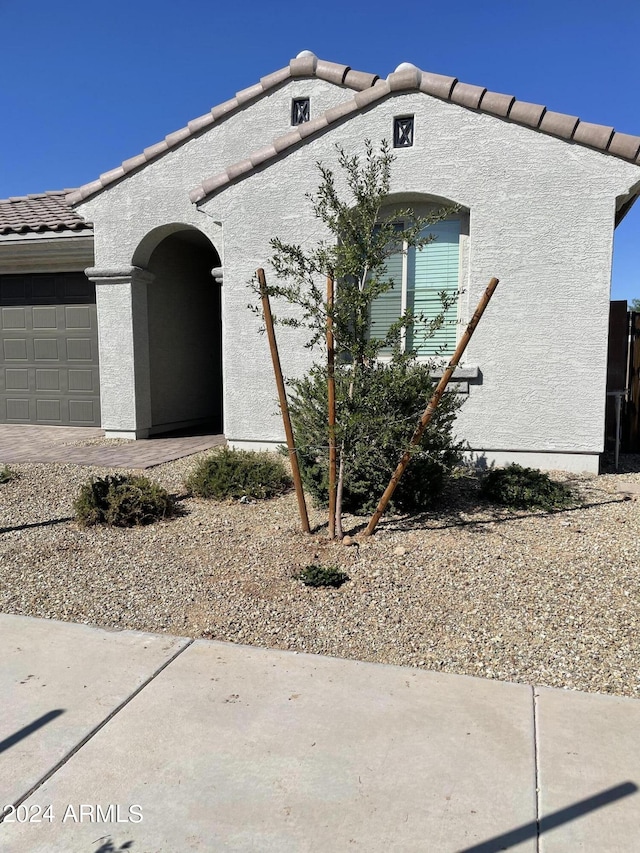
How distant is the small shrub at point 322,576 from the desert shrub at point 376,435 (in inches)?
42.0

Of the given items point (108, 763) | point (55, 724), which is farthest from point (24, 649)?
point (108, 763)

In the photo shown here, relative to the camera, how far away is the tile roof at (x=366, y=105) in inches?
279

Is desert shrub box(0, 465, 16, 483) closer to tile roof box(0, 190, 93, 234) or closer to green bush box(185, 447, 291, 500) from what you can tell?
green bush box(185, 447, 291, 500)

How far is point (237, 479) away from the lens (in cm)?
660

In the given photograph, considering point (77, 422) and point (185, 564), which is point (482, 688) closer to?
point (185, 564)

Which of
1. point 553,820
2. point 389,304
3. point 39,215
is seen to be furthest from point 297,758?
point 39,215

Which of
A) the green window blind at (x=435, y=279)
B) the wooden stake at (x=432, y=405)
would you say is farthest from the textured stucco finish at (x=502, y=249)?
the wooden stake at (x=432, y=405)

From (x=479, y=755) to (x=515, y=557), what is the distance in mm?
2323

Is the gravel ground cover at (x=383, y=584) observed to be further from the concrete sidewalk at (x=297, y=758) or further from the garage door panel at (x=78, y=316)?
the garage door panel at (x=78, y=316)

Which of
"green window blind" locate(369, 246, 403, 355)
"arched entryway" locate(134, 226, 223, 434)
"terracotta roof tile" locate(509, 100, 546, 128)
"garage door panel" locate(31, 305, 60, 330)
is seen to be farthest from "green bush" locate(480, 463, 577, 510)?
"garage door panel" locate(31, 305, 60, 330)

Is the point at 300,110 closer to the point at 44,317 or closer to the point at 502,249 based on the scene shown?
the point at 502,249

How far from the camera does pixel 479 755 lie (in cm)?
263

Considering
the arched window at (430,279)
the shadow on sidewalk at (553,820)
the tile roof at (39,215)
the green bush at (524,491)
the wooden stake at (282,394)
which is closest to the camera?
the shadow on sidewalk at (553,820)

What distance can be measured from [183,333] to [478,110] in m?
6.38
